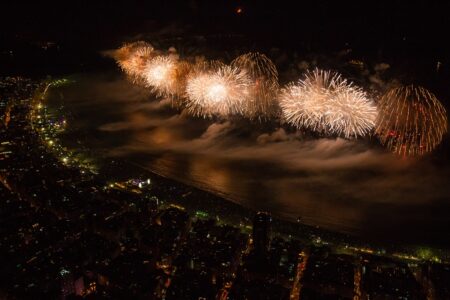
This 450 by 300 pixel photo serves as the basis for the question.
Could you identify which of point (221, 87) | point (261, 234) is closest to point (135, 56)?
point (221, 87)

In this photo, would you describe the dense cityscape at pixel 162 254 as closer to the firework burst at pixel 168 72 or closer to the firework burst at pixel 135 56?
the firework burst at pixel 168 72

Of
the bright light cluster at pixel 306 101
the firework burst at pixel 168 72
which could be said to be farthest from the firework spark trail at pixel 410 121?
the firework burst at pixel 168 72

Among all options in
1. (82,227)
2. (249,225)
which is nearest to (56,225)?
(82,227)

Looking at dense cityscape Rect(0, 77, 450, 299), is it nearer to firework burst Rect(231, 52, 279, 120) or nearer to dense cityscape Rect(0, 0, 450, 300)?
dense cityscape Rect(0, 0, 450, 300)

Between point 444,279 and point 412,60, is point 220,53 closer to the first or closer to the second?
point 412,60

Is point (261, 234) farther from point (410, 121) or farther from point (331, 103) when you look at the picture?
point (410, 121)

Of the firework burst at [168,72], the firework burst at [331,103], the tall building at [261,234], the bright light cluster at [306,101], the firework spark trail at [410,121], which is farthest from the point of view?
the firework burst at [168,72]
